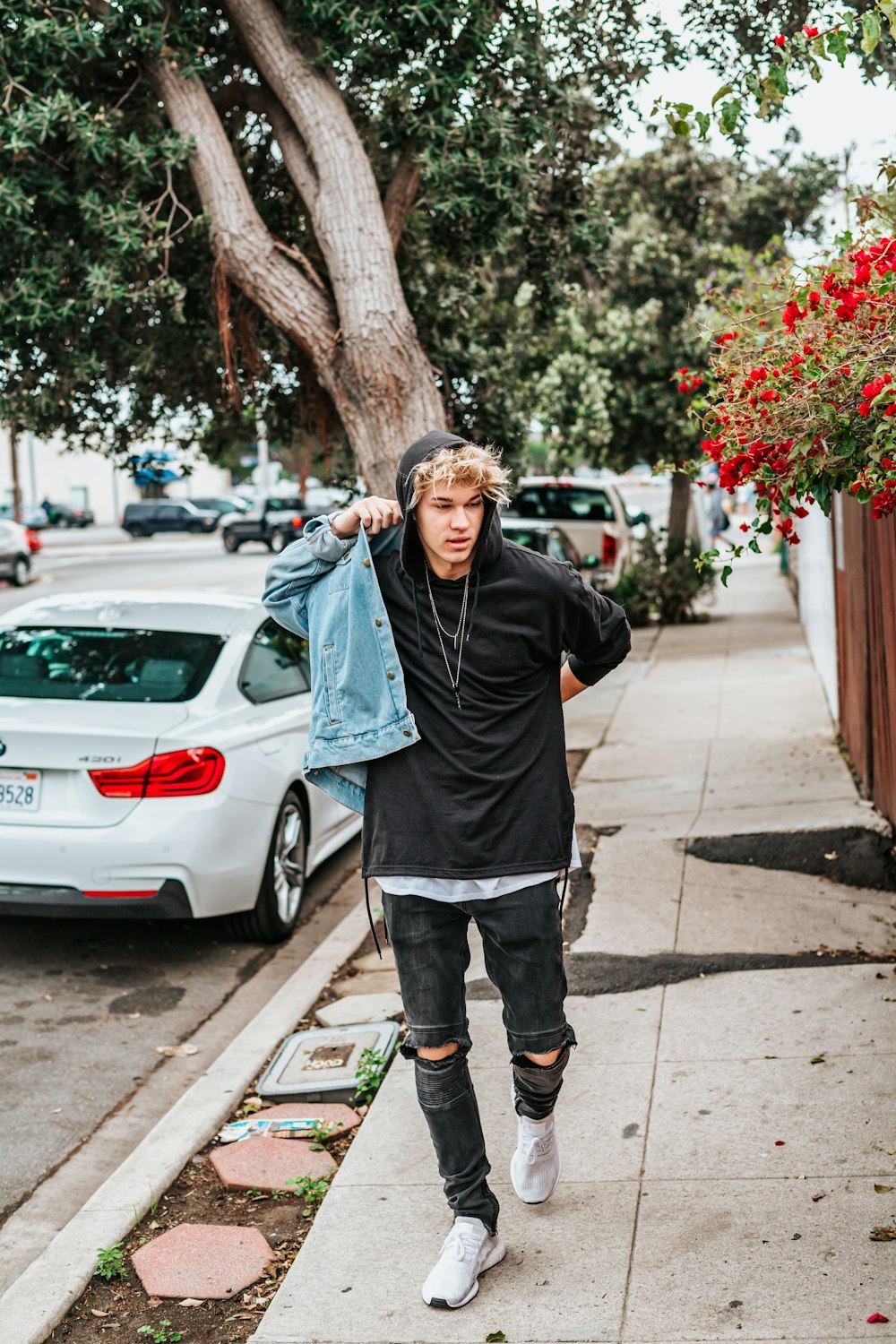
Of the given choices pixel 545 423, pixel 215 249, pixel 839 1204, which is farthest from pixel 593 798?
pixel 545 423

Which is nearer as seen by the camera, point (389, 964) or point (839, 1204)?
point (839, 1204)

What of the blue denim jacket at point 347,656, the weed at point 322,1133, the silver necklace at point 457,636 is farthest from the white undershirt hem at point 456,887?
the weed at point 322,1133

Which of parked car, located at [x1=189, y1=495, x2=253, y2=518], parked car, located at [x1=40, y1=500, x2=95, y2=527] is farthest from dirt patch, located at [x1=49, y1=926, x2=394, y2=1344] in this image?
parked car, located at [x1=40, y1=500, x2=95, y2=527]

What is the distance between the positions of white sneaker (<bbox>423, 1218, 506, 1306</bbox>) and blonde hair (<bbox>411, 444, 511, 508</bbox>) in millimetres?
1660

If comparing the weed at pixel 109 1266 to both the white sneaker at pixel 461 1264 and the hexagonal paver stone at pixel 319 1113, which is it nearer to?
the hexagonal paver stone at pixel 319 1113

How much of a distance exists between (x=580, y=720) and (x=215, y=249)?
530 centimetres

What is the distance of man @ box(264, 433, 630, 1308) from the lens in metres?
3.08

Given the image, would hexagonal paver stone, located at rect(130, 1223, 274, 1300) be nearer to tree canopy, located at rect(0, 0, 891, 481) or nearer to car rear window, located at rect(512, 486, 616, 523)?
tree canopy, located at rect(0, 0, 891, 481)

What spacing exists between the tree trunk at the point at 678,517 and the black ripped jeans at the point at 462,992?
44.9 feet

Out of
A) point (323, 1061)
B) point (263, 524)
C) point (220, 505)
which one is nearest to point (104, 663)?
point (323, 1061)

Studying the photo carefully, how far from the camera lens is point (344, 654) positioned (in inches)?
125

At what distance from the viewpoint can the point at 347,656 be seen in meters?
3.16

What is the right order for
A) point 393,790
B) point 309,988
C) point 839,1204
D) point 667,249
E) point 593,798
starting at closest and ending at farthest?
point 393,790 → point 839,1204 → point 309,988 → point 593,798 → point 667,249

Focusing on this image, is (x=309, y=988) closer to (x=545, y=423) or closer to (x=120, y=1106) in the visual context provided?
(x=120, y=1106)
